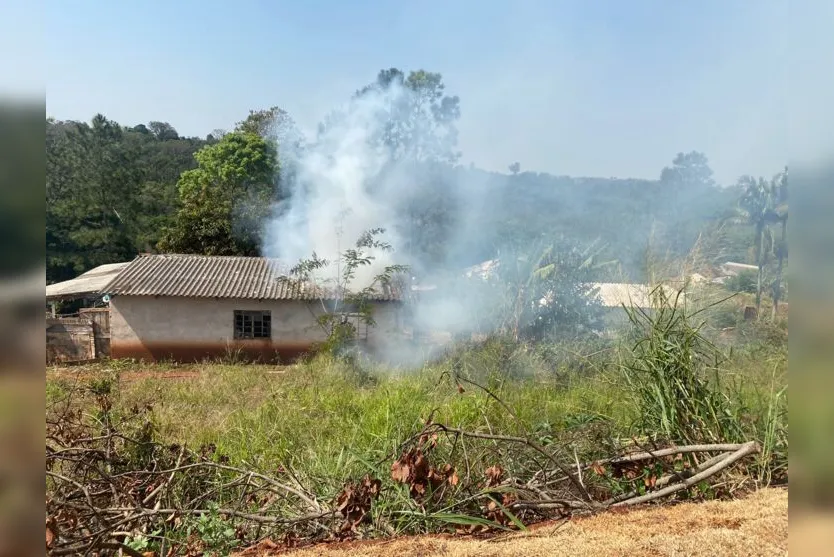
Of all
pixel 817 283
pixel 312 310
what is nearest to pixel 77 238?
pixel 312 310

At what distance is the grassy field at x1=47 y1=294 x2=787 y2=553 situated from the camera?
146 inches

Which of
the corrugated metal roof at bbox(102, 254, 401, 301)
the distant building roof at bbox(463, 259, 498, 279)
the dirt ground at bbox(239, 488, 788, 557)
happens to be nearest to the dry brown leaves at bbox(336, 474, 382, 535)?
the dirt ground at bbox(239, 488, 788, 557)

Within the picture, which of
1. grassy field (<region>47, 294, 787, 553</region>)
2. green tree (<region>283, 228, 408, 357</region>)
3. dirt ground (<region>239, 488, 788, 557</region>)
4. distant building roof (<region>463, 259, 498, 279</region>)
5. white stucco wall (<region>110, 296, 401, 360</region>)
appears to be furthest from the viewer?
white stucco wall (<region>110, 296, 401, 360</region>)

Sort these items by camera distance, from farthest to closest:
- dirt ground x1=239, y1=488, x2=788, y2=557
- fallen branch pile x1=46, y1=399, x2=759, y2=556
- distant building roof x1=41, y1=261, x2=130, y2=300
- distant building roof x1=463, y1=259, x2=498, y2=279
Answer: distant building roof x1=41, y1=261, x2=130, y2=300 < distant building roof x1=463, y1=259, x2=498, y2=279 < fallen branch pile x1=46, y1=399, x2=759, y2=556 < dirt ground x1=239, y1=488, x2=788, y2=557

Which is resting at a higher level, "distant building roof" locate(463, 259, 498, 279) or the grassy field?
"distant building roof" locate(463, 259, 498, 279)

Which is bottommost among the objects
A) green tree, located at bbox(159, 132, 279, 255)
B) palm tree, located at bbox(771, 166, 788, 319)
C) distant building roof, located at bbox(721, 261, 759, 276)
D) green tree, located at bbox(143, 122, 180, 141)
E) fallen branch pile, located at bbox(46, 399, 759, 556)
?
fallen branch pile, located at bbox(46, 399, 759, 556)

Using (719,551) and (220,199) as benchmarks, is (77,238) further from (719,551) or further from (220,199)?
(719,551)

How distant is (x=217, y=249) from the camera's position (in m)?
24.5

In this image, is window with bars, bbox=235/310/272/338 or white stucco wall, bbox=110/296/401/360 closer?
white stucco wall, bbox=110/296/401/360

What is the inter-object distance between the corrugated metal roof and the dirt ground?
45.7ft

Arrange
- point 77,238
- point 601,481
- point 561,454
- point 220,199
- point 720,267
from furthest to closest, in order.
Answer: point 77,238, point 220,199, point 720,267, point 561,454, point 601,481

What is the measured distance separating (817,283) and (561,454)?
11.7 feet

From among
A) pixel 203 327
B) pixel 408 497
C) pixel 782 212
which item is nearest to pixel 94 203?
pixel 203 327

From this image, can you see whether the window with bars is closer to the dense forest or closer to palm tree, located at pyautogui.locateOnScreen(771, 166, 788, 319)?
the dense forest
